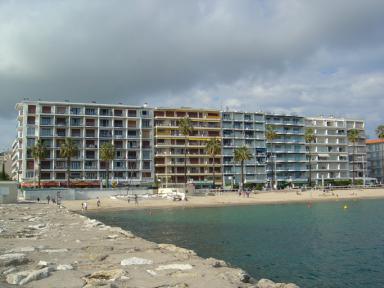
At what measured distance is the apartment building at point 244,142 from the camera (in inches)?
5989

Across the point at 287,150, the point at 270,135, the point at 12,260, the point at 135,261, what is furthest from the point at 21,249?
the point at 287,150

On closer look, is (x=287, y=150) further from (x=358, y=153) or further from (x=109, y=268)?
(x=109, y=268)

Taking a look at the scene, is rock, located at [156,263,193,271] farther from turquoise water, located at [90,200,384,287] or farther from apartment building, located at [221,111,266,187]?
apartment building, located at [221,111,266,187]

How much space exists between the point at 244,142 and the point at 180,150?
2543 cm

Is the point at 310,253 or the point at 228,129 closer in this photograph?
the point at 310,253

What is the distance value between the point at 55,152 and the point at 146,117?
1200 inches

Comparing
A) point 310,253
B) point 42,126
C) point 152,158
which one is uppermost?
point 42,126

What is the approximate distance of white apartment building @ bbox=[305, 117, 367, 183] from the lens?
16800 cm

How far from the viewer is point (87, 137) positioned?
13450 centimetres

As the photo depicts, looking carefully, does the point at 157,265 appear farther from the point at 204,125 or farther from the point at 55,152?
the point at 204,125

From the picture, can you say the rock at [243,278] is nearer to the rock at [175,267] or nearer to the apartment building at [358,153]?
the rock at [175,267]

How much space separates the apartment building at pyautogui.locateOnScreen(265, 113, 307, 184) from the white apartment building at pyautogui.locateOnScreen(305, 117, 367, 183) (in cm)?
463

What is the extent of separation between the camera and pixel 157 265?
15.3 meters

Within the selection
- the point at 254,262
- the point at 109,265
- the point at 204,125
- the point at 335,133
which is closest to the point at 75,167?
the point at 204,125
